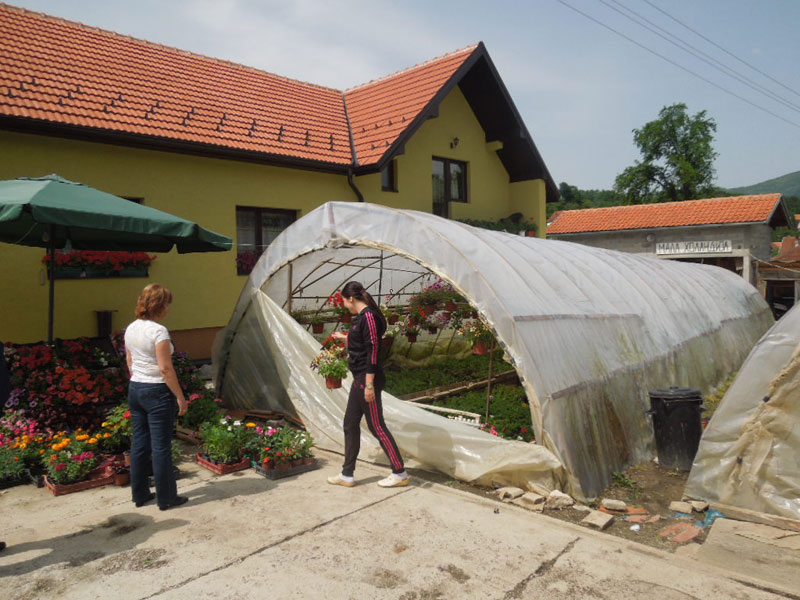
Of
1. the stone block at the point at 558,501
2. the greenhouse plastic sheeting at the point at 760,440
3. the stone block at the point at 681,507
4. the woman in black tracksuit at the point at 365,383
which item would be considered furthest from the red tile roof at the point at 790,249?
the woman in black tracksuit at the point at 365,383

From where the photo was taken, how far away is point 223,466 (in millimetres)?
5605

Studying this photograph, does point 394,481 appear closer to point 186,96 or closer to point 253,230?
point 253,230

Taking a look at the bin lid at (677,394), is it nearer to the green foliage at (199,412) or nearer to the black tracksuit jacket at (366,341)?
the black tracksuit jacket at (366,341)

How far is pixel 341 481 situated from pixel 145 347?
2.11 metres

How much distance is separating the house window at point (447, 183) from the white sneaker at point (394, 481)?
34.8 feet

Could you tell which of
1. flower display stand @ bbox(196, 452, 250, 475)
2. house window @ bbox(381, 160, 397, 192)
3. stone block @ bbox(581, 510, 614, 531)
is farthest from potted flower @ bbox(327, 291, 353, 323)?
house window @ bbox(381, 160, 397, 192)

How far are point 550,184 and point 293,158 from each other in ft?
29.0

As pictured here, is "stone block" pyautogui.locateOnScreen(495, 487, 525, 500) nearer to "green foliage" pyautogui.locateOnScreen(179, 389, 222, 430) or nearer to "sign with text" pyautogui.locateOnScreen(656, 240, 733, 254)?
"green foliage" pyautogui.locateOnScreen(179, 389, 222, 430)

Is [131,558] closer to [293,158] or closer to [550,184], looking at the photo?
[293,158]

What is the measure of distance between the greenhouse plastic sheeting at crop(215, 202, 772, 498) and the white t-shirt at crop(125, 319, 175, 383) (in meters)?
2.62

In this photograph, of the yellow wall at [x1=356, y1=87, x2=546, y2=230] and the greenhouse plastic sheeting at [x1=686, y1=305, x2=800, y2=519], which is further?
the yellow wall at [x1=356, y1=87, x2=546, y2=230]

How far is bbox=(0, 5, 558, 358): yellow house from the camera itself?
917cm

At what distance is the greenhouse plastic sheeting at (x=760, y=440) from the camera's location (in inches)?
187

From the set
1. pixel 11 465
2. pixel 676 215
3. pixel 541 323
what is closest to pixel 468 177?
pixel 541 323
